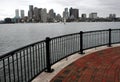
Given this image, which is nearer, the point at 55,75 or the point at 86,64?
the point at 55,75

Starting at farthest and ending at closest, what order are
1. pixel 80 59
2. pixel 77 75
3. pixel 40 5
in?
pixel 40 5 → pixel 80 59 → pixel 77 75

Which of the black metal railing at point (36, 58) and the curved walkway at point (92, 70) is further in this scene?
the curved walkway at point (92, 70)

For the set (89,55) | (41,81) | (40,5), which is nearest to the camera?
(41,81)

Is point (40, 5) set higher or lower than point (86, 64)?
higher

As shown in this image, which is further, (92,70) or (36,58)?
(36,58)

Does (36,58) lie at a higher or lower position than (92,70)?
higher

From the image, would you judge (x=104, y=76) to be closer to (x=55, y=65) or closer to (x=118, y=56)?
(x=55, y=65)

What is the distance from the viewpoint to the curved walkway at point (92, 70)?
183 inches

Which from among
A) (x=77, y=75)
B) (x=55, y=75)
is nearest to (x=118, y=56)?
(x=77, y=75)

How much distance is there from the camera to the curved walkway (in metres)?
4.64

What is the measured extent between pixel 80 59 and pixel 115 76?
6.96 feet

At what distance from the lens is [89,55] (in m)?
7.39

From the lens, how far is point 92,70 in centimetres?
539

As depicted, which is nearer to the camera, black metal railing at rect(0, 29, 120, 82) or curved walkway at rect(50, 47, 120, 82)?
black metal railing at rect(0, 29, 120, 82)
